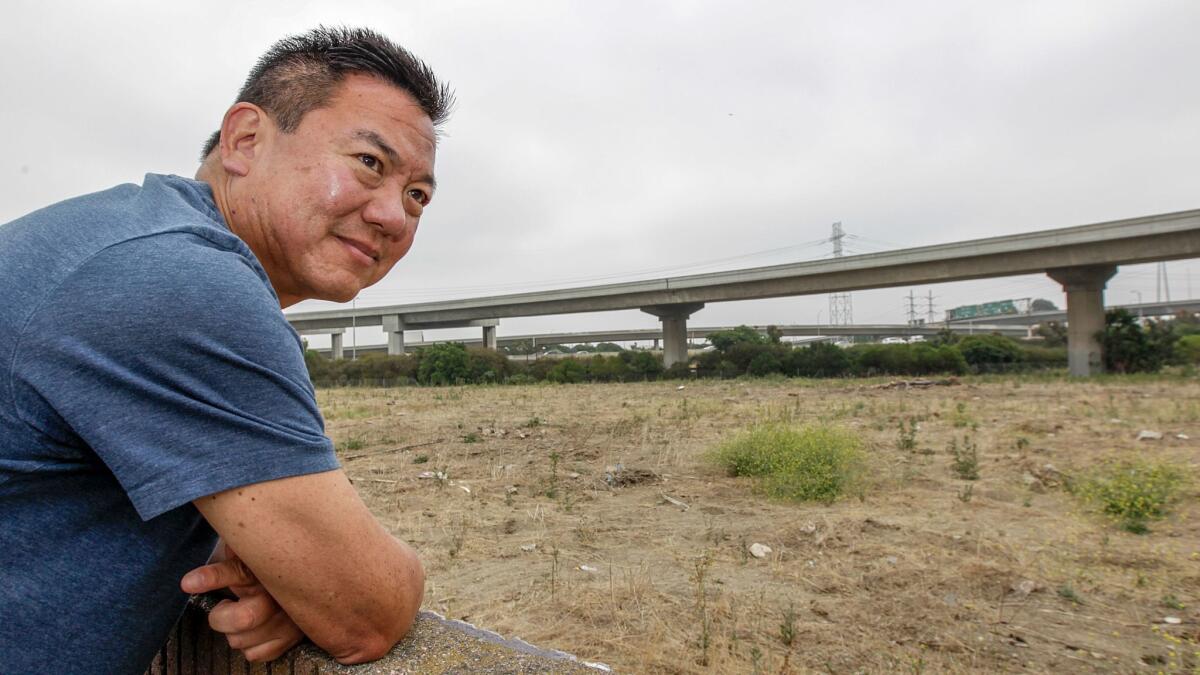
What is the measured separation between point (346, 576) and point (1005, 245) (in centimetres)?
2931

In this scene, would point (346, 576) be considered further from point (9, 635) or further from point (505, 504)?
point (505, 504)

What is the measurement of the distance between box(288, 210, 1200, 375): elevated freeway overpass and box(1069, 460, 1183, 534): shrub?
70.5 ft

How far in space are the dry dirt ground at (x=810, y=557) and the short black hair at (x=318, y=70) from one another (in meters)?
2.81

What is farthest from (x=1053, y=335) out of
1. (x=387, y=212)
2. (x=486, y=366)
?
(x=387, y=212)

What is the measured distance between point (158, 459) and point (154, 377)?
0.33 feet

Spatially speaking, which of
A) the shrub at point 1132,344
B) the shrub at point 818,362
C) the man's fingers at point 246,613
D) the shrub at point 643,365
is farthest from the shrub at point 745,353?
the man's fingers at point 246,613

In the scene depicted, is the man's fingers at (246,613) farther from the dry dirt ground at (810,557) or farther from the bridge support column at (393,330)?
the bridge support column at (393,330)

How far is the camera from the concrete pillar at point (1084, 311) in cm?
2511

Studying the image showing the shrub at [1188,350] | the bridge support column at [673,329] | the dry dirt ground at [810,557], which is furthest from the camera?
the bridge support column at [673,329]

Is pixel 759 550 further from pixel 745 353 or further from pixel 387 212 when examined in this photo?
pixel 745 353

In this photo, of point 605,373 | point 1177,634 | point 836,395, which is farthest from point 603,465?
point 605,373

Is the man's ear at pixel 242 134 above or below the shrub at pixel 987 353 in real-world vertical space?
above

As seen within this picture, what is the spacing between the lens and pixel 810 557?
4621 mm

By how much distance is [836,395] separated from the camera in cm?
1775
